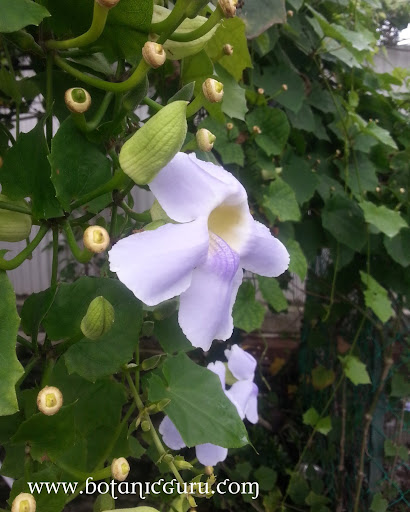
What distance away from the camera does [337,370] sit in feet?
4.37

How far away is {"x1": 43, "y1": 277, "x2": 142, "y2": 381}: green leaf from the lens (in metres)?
0.35

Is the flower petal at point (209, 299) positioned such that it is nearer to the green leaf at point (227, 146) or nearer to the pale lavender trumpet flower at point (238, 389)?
the pale lavender trumpet flower at point (238, 389)

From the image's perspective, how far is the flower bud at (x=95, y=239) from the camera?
27cm

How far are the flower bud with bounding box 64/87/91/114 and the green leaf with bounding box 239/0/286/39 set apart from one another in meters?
0.43

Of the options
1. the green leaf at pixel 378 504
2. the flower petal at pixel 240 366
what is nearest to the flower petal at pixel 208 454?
the flower petal at pixel 240 366

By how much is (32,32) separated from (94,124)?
0.11 m

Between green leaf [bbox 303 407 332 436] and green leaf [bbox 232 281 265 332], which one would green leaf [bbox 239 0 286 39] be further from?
green leaf [bbox 303 407 332 436]

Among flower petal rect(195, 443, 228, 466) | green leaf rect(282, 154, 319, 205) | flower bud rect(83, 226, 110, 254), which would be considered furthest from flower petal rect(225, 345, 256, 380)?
green leaf rect(282, 154, 319, 205)

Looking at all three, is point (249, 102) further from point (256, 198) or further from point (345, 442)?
point (345, 442)

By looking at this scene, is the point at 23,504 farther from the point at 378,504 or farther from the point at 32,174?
the point at 378,504

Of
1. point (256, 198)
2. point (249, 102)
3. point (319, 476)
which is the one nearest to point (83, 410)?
point (256, 198)

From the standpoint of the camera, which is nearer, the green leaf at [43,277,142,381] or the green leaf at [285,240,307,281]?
the green leaf at [43,277,142,381]

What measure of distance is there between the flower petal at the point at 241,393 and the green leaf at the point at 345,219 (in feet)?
1.68

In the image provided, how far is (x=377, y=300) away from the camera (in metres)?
0.98
